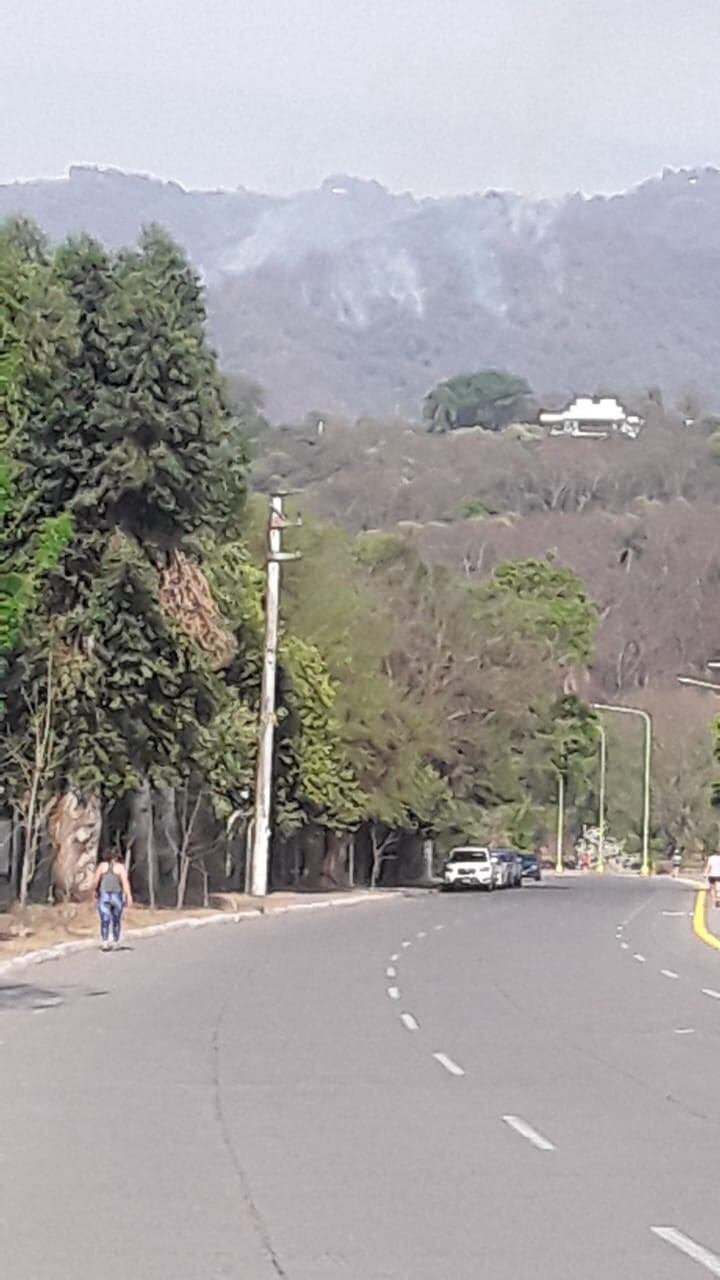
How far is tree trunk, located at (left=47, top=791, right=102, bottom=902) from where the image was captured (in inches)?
1756

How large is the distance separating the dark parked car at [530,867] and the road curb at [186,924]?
20582 mm

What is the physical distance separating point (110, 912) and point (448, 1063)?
662 inches

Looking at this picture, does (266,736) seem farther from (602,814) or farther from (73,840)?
(602,814)

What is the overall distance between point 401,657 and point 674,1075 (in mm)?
55930

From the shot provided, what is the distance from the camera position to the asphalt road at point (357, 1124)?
10047mm

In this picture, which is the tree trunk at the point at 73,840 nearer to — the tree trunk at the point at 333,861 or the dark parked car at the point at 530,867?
the tree trunk at the point at 333,861

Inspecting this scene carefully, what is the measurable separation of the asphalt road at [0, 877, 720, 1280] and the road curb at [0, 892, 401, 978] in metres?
0.98

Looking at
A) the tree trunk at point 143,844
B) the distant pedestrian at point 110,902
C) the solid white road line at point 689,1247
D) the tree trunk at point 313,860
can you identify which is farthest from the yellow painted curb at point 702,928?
the solid white road line at point 689,1247

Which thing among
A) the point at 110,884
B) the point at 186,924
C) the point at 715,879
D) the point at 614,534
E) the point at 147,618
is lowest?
the point at 186,924

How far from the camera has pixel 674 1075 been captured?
18.1m

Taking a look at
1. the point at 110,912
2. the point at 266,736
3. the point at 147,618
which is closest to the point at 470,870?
the point at 266,736

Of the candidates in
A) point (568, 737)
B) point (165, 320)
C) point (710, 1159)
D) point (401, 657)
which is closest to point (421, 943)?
point (165, 320)

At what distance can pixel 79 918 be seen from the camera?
40.6 m

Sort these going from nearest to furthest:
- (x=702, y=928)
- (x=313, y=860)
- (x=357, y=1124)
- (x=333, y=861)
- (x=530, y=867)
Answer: (x=357, y=1124)
(x=702, y=928)
(x=333, y=861)
(x=313, y=860)
(x=530, y=867)
